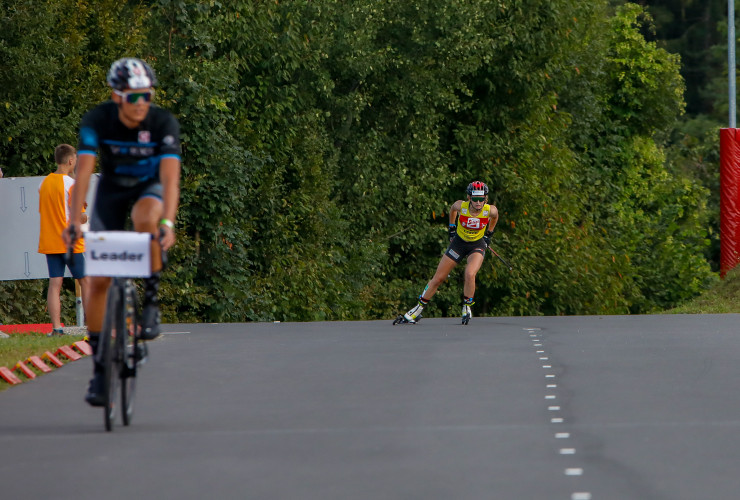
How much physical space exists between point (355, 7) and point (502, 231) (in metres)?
7.15

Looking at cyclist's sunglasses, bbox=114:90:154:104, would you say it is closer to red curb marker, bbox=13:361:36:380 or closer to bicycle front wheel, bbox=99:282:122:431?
bicycle front wheel, bbox=99:282:122:431

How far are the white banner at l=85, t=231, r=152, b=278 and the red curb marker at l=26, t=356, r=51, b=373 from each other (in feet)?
10.5

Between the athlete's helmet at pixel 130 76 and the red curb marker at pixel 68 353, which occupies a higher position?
the athlete's helmet at pixel 130 76

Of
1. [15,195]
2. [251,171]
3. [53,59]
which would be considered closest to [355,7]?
[251,171]

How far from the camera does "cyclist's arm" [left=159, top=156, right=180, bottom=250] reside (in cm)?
681

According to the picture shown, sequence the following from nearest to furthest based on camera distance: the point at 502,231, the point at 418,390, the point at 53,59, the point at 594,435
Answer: the point at 594,435, the point at 418,390, the point at 53,59, the point at 502,231

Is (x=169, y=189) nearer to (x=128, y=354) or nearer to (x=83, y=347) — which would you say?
(x=128, y=354)

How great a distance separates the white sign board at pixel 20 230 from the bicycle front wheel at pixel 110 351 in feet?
24.9

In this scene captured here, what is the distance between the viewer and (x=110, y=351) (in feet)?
22.4

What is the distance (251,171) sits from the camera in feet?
75.5

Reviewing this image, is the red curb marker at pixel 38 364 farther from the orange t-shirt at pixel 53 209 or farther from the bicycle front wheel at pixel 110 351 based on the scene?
the bicycle front wheel at pixel 110 351

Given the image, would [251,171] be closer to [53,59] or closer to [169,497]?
[53,59]

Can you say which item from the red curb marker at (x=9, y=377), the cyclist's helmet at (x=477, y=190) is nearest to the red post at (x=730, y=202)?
the cyclist's helmet at (x=477, y=190)

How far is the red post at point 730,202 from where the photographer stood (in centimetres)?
2447
